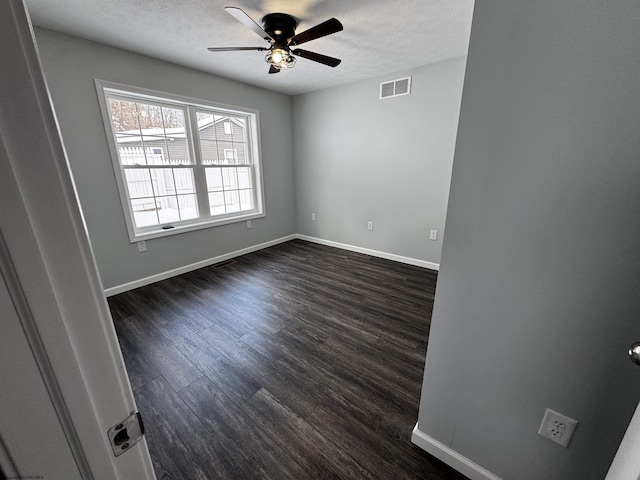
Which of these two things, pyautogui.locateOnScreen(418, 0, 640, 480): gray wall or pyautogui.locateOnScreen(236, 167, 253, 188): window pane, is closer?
pyautogui.locateOnScreen(418, 0, 640, 480): gray wall

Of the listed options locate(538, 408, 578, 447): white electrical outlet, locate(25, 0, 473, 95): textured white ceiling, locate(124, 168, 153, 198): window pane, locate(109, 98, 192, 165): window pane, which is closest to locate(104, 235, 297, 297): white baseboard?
locate(124, 168, 153, 198): window pane

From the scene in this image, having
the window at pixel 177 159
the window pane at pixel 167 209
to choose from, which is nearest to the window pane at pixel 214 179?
the window at pixel 177 159

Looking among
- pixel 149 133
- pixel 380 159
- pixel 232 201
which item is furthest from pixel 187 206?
pixel 380 159

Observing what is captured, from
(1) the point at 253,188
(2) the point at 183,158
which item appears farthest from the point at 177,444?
(1) the point at 253,188

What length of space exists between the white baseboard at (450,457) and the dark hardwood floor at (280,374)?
33 mm

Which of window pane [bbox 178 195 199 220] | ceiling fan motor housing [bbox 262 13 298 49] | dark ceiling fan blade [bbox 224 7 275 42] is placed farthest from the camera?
A: window pane [bbox 178 195 199 220]

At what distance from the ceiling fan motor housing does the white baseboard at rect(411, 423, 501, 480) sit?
286cm

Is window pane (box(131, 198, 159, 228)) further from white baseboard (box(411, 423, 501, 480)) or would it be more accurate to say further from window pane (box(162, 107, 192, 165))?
white baseboard (box(411, 423, 501, 480))

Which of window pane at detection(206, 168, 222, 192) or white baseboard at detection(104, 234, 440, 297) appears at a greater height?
window pane at detection(206, 168, 222, 192)

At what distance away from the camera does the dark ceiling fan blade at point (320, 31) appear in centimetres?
174

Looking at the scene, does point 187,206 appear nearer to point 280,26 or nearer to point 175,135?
point 175,135

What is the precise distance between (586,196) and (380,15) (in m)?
2.06

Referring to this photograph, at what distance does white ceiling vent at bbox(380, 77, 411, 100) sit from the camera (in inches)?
126

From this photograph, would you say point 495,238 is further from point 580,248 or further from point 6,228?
point 6,228
